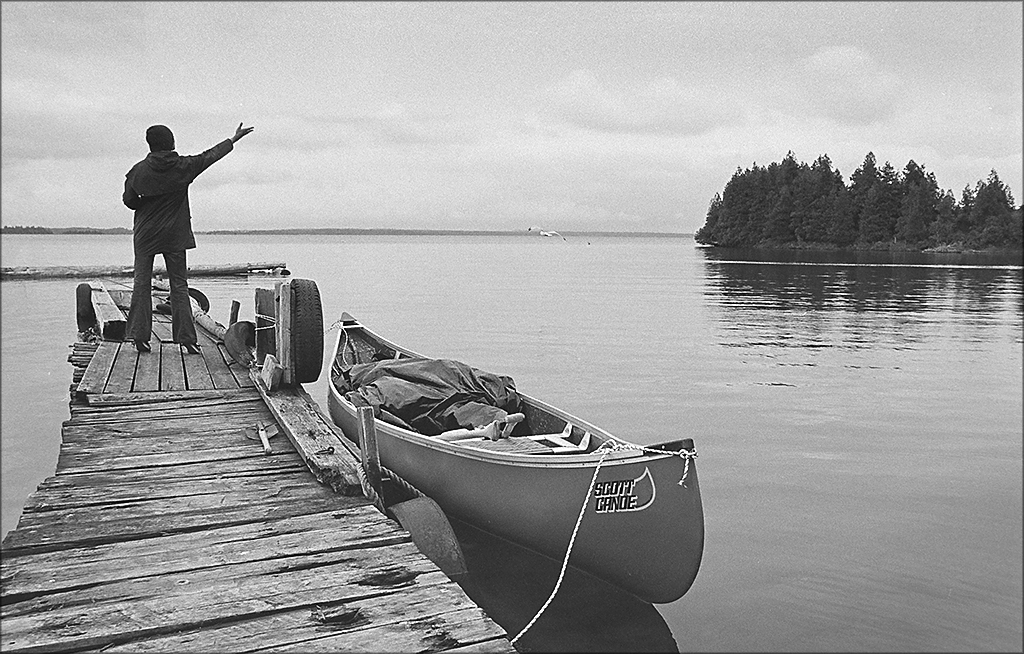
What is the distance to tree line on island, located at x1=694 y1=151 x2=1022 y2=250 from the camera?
262ft

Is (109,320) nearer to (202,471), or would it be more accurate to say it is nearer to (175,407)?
(175,407)

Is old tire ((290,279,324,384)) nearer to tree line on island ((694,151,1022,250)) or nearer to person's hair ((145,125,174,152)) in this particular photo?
person's hair ((145,125,174,152))

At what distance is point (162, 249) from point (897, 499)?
902 cm

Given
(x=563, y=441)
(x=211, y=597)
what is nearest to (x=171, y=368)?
(x=563, y=441)

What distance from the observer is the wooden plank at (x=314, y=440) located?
564 centimetres

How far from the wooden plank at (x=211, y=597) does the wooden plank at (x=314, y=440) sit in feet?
3.89

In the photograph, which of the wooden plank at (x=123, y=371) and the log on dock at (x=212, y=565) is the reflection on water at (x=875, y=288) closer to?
the wooden plank at (x=123, y=371)

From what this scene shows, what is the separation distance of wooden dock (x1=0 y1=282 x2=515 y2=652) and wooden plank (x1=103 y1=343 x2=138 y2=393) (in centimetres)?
147

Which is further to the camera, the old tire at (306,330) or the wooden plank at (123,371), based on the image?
the wooden plank at (123,371)

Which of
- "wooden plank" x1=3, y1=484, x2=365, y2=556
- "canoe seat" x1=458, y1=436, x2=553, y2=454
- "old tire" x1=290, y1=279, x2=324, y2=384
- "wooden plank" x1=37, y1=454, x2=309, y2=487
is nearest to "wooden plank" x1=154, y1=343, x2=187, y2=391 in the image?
"old tire" x1=290, y1=279, x2=324, y2=384

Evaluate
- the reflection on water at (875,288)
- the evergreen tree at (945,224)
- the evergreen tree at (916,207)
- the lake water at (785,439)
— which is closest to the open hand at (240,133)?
the lake water at (785,439)

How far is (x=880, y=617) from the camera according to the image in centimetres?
622

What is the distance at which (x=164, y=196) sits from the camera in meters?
9.16

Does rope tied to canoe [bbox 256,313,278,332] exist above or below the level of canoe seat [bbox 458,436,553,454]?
above
